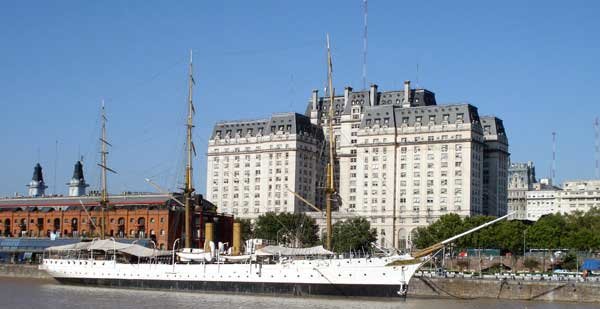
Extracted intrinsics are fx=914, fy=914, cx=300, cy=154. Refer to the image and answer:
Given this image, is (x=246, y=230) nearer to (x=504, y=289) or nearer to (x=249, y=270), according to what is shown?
(x=249, y=270)

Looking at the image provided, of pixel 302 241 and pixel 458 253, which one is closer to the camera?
pixel 458 253

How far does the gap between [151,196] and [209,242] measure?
→ 43.8 m

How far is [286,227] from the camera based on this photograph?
577 ft

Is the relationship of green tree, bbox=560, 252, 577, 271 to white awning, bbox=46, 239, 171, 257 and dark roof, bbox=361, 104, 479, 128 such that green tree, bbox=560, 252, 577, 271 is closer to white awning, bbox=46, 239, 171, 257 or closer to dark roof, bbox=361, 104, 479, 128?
white awning, bbox=46, 239, 171, 257

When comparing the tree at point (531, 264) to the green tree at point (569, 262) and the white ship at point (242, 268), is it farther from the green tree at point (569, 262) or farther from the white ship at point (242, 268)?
the white ship at point (242, 268)

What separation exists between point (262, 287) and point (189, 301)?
1246 centimetres

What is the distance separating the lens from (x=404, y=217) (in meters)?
189

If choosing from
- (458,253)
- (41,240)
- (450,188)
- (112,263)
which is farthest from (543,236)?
(41,240)

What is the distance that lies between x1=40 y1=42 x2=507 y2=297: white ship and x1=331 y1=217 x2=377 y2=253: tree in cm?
4372

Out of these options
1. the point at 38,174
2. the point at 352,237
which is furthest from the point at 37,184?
the point at 352,237

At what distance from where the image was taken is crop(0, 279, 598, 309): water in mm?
83250

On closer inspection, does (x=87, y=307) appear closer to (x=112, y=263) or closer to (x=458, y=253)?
(x=112, y=263)

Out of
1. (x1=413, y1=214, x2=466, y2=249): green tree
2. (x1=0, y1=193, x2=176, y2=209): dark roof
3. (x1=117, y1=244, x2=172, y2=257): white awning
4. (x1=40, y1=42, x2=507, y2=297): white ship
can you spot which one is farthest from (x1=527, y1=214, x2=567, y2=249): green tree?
(x1=117, y1=244, x2=172, y2=257): white awning

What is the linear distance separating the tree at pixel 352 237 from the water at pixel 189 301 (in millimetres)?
60646
